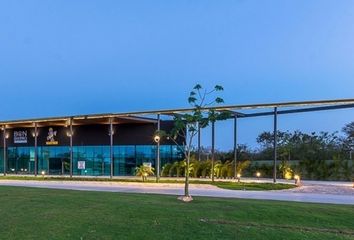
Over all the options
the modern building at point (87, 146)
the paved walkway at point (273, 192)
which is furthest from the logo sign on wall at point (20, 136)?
the paved walkway at point (273, 192)

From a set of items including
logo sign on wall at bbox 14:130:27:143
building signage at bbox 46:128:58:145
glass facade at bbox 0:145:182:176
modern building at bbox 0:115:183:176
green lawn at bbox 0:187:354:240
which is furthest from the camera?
logo sign on wall at bbox 14:130:27:143

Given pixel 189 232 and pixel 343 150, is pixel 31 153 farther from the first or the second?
pixel 189 232

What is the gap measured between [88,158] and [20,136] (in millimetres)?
8905

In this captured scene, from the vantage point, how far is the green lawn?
30.3ft

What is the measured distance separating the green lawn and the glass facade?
91.6ft

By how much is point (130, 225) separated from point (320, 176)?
26.1 m

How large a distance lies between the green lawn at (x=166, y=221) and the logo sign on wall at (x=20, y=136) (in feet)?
121

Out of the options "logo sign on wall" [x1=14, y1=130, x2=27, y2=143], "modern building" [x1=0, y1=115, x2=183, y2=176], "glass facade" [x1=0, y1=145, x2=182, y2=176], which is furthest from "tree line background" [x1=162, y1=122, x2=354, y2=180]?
"logo sign on wall" [x1=14, y1=130, x2=27, y2=143]

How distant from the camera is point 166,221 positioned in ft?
33.5

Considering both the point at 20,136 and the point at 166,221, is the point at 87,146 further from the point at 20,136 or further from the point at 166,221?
the point at 166,221

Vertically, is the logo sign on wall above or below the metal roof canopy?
below

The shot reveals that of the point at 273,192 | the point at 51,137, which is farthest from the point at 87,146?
the point at 273,192

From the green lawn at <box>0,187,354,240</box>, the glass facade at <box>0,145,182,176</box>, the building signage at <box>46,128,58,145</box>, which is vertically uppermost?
the building signage at <box>46,128,58,145</box>

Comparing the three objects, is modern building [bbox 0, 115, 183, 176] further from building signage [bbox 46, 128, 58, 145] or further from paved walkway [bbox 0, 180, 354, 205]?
paved walkway [bbox 0, 180, 354, 205]
